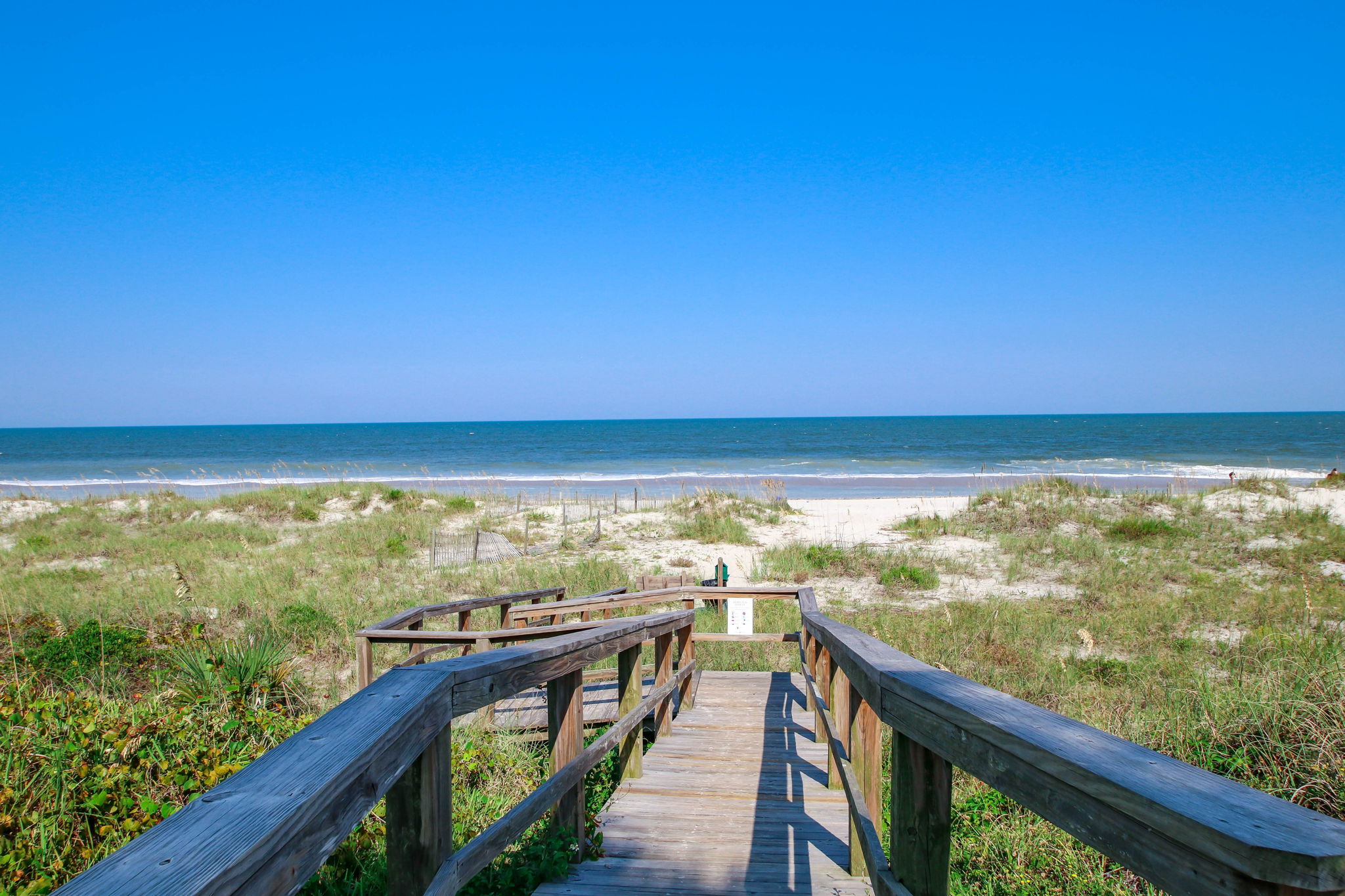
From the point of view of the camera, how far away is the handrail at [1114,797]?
3.13 ft

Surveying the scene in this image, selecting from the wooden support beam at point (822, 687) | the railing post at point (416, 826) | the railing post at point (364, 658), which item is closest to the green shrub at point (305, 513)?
the railing post at point (364, 658)

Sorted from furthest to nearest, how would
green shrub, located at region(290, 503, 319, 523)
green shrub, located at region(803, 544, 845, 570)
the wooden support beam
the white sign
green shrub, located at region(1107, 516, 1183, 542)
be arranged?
green shrub, located at region(290, 503, 319, 523) < green shrub, located at region(1107, 516, 1183, 542) < green shrub, located at region(803, 544, 845, 570) < the white sign < the wooden support beam

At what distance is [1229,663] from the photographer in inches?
302

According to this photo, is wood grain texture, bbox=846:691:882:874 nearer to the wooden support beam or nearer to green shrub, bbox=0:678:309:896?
the wooden support beam

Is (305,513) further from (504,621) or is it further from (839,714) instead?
(839,714)

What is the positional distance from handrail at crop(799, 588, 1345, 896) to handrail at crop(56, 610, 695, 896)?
1187 millimetres

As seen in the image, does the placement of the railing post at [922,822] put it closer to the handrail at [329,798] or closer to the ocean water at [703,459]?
the handrail at [329,798]

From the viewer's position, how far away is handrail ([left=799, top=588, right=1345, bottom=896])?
955 millimetres

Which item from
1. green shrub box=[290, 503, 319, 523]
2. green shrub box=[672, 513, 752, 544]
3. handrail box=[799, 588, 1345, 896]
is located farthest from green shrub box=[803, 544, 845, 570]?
green shrub box=[290, 503, 319, 523]

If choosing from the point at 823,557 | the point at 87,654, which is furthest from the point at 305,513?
the point at 87,654

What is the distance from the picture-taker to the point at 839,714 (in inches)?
163

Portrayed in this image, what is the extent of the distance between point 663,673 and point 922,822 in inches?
136

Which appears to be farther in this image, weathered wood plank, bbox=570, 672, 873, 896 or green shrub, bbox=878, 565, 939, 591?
green shrub, bbox=878, 565, 939, 591

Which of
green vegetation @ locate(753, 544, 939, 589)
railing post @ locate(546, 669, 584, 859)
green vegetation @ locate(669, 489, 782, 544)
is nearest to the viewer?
railing post @ locate(546, 669, 584, 859)
